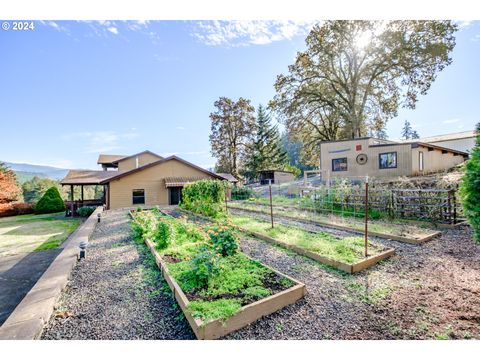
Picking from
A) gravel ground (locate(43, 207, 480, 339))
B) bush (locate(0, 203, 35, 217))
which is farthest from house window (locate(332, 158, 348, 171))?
bush (locate(0, 203, 35, 217))

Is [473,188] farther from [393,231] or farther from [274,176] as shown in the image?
[274,176]

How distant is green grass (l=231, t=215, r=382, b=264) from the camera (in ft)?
11.1

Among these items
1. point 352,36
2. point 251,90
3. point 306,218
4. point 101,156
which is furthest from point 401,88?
point 101,156

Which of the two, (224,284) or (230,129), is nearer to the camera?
(224,284)

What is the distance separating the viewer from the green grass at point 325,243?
3386 mm

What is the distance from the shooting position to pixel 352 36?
1416cm

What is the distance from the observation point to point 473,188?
80.2 inches

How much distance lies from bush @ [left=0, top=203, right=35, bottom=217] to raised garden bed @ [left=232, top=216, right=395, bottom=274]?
10962mm

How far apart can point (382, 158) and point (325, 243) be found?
1009 centimetres

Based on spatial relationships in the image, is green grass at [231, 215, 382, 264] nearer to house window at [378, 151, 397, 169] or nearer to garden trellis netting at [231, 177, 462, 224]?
garden trellis netting at [231, 177, 462, 224]

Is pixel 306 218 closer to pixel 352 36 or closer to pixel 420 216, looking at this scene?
pixel 420 216

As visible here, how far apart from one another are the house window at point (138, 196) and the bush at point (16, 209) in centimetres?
516

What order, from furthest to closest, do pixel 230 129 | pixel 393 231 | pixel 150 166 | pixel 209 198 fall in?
pixel 230 129, pixel 150 166, pixel 209 198, pixel 393 231

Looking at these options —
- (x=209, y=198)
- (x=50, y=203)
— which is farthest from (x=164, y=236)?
(x=50, y=203)
